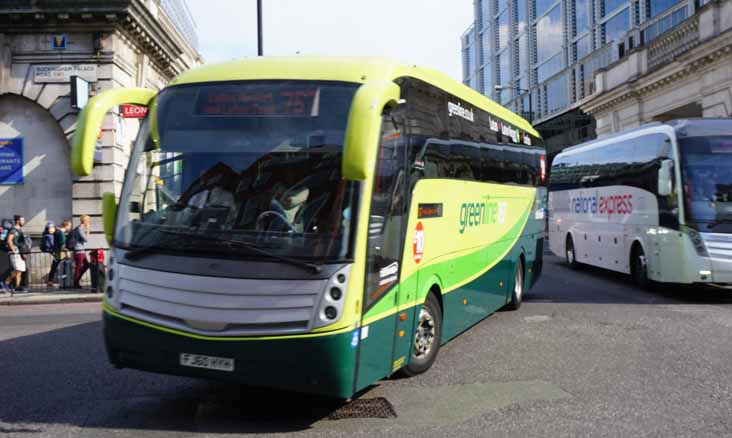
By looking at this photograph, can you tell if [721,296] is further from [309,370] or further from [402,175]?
[309,370]

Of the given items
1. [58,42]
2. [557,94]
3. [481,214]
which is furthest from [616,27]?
[481,214]

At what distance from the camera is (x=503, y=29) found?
72.6 m

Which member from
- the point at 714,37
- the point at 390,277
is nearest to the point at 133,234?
the point at 390,277

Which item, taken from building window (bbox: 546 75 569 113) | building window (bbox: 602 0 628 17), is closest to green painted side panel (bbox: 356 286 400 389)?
building window (bbox: 602 0 628 17)

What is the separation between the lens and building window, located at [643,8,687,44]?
3819cm

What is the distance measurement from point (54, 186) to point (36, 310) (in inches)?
242

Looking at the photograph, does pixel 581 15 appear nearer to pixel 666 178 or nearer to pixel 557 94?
pixel 557 94

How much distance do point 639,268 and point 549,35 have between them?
48.4 metres

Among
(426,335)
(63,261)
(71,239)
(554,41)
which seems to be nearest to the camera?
(426,335)

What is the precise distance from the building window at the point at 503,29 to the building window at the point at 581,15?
17.1 meters

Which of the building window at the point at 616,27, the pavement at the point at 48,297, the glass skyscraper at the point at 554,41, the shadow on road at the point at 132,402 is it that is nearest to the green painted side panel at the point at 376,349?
the shadow on road at the point at 132,402

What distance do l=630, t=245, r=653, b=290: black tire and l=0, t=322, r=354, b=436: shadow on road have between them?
32.3ft

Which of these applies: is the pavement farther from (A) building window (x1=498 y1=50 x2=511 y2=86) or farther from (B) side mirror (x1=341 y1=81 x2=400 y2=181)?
(A) building window (x1=498 y1=50 x2=511 y2=86)

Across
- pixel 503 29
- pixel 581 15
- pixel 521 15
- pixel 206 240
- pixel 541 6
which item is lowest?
pixel 206 240
